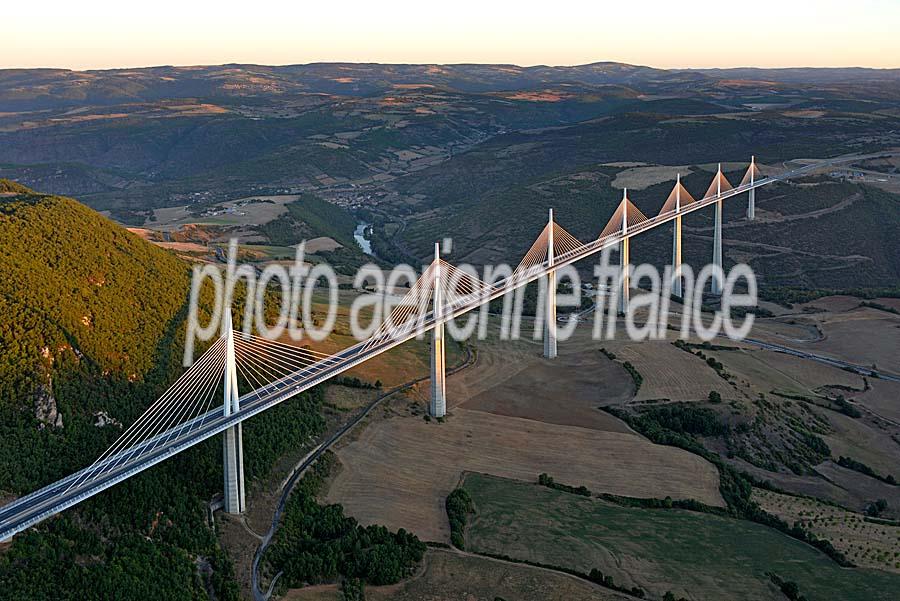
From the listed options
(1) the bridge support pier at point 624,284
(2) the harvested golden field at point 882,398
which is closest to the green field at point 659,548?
(2) the harvested golden field at point 882,398

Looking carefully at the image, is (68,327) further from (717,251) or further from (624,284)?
(717,251)

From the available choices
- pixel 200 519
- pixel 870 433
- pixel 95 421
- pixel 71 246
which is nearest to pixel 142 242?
pixel 71 246

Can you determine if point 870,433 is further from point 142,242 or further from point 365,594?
point 142,242

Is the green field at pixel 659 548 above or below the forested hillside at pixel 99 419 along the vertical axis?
below

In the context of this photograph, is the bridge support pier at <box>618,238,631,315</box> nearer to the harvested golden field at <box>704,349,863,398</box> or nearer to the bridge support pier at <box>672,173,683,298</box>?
the harvested golden field at <box>704,349,863,398</box>

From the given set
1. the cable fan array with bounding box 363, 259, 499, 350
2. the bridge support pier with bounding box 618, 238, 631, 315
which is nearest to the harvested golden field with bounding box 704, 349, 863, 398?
the bridge support pier with bounding box 618, 238, 631, 315

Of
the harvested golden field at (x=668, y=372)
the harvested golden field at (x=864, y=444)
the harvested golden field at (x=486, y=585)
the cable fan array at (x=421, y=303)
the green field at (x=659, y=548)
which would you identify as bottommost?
the harvested golden field at (x=864, y=444)

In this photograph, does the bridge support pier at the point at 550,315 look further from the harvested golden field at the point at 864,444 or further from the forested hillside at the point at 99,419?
the forested hillside at the point at 99,419
